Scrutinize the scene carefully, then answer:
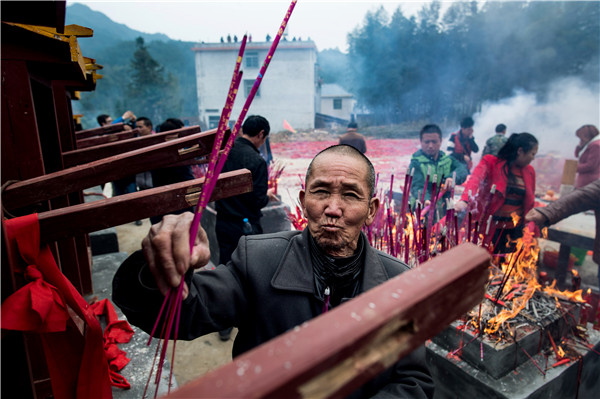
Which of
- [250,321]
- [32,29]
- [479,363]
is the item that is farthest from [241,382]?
[479,363]

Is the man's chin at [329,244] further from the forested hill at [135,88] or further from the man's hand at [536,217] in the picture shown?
the forested hill at [135,88]

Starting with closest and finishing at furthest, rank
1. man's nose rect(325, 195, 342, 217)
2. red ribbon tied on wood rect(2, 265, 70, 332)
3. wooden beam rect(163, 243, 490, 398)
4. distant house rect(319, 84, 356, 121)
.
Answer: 1. wooden beam rect(163, 243, 490, 398)
2. red ribbon tied on wood rect(2, 265, 70, 332)
3. man's nose rect(325, 195, 342, 217)
4. distant house rect(319, 84, 356, 121)

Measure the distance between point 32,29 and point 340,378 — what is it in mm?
2551

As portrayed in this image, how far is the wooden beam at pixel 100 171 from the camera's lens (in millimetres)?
1689

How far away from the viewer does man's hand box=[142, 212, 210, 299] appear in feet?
3.17

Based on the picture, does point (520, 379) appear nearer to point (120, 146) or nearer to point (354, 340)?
point (354, 340)

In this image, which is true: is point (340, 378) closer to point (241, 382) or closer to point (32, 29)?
point (241, 382)

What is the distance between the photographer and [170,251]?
979mm

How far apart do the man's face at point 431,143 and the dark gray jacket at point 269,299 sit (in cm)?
445

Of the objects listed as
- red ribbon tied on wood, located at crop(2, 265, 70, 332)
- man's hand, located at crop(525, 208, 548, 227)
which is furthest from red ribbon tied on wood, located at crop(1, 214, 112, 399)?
man's hand, located at crop(525, 208, 548, 227)

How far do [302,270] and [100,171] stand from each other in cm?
119

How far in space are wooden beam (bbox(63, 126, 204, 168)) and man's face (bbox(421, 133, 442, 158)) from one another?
4.19m

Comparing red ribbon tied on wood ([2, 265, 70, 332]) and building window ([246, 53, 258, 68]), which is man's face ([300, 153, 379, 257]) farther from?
building window ([246, 53, 258, 68])

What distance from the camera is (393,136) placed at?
101 ft
